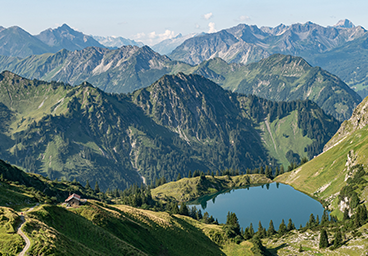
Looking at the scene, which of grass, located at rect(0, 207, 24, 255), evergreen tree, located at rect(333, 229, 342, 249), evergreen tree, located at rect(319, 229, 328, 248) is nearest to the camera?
grass, located at rect(0, 207, 24, 255)

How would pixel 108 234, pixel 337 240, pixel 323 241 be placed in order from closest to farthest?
pixel 108 234 → pixel 337 240 → pixel 323 241

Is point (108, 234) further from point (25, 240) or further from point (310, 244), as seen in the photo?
point (310, 244)

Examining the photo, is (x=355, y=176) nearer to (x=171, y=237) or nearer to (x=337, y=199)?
(x=337, y=199)

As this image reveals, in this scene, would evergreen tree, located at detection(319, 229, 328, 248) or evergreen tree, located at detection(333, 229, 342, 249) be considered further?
evergreen tree, located at detection(319, 229, 328, 248)

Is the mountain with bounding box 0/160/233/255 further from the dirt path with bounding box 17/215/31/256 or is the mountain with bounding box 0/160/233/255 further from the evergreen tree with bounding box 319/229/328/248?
the evergreen tree with bounding box 319/229/328/248

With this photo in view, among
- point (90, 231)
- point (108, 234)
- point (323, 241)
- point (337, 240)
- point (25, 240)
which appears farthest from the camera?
point (323, 241)

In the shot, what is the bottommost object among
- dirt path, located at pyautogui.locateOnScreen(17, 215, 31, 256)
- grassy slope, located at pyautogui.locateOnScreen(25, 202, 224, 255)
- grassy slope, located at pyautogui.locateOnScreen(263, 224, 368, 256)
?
grassy slope, located at pyautogui.locateOnScreen(263, 224, 368, 256)

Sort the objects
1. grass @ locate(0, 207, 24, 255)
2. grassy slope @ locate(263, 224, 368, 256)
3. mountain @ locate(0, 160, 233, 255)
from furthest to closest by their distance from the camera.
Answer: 1. grassy slope @ locate(263, 224, 368, 256)
2. mountain @ locate(0, 160, 233, 255)
3. grass @ locate(0, 207, 24, 255)

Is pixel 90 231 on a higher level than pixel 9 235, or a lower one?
lower

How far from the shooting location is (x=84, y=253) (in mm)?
57500

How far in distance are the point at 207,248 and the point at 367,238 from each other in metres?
50.8

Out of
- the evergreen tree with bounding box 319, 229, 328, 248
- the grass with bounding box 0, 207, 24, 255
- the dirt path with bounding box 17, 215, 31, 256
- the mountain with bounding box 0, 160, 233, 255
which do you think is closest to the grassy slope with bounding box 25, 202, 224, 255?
the mountain with bounding box 0, 160, 233, 255

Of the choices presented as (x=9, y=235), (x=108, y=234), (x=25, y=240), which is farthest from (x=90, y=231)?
(x=9, y=235)

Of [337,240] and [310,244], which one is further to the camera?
[310,244]
